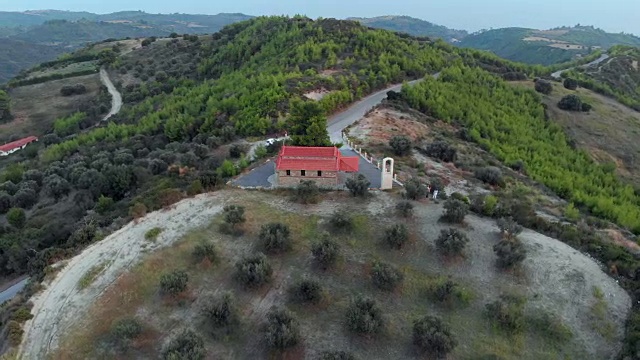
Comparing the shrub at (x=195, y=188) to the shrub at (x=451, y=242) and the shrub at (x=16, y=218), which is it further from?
the shrub at (x=16, y=218)

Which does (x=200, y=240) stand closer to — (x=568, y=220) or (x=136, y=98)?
(x=568, y=220)

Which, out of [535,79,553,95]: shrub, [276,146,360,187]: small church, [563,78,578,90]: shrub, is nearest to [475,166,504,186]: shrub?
[276,146,360,187]: small church

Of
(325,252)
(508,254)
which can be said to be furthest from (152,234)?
(508,254)

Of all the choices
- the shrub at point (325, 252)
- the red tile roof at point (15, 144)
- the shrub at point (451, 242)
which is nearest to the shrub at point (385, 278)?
the shrub at point (325, 252)

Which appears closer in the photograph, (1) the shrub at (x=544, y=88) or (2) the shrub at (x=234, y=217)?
(2) the shrub at (x=234, y=217)

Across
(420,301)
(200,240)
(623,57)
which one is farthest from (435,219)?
(623,57)

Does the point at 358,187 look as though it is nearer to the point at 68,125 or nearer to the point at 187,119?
the point at 187,119
